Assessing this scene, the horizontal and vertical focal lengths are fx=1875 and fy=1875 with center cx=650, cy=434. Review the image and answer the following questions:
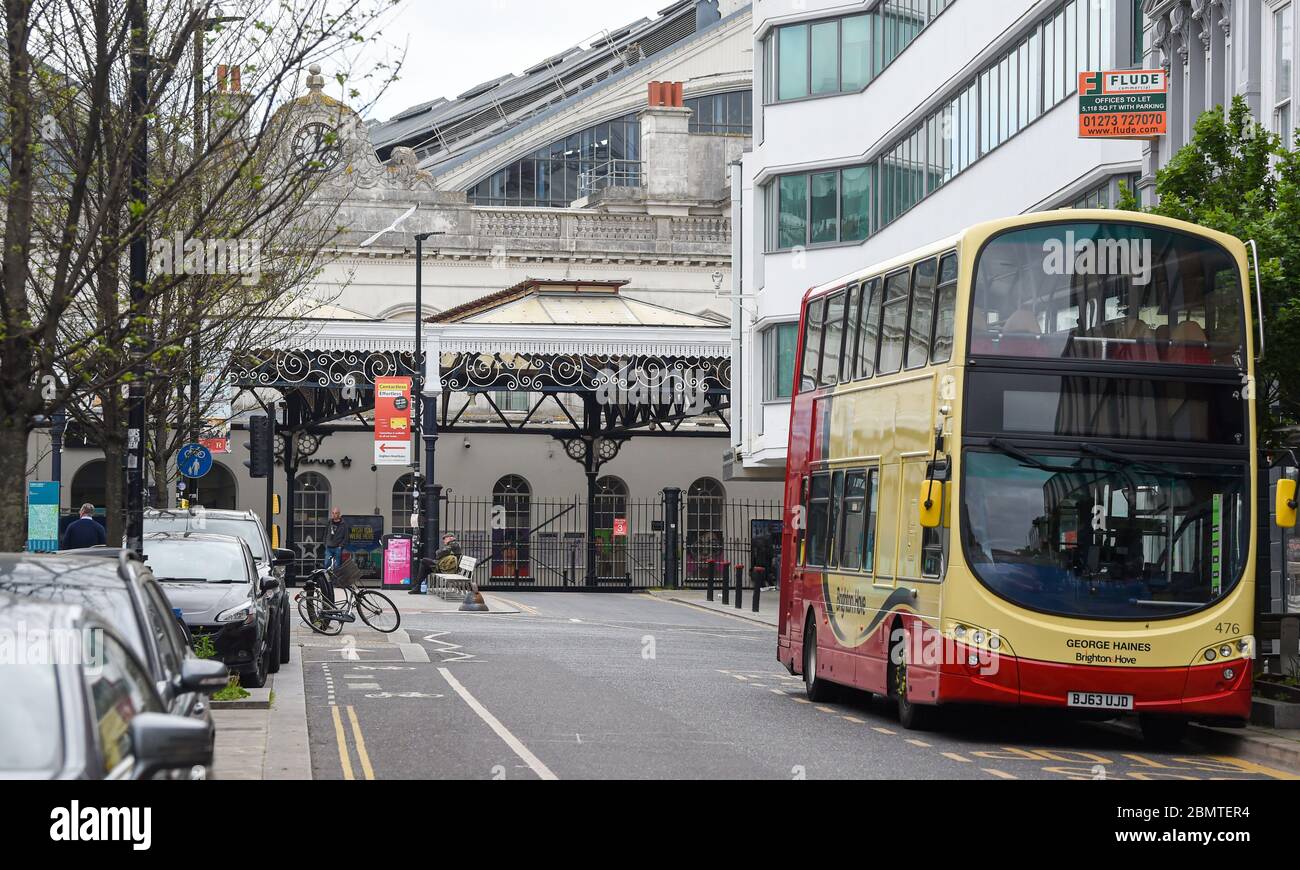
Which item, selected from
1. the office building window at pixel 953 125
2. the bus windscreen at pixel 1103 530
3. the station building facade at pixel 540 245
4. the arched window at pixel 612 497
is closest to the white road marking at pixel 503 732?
the bus windscreen at pixel 1103 530

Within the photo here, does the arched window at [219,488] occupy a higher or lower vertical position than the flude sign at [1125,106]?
lower

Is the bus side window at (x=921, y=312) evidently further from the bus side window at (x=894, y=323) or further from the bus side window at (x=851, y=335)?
the bus side window at (x=851, y=335)

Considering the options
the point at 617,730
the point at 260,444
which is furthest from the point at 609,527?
the point at 617,730

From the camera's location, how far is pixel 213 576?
65.1ft

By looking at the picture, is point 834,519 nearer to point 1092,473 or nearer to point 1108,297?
point 1092,473

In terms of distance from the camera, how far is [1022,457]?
15516mm

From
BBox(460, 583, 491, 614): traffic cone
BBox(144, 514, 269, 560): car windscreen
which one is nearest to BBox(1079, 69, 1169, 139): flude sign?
BBox(144, 514, 269, 560): car windscreen

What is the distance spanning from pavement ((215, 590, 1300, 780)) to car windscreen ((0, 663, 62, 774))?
17.3ft

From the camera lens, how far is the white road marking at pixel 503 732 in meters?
12.6

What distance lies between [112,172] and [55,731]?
9968 mm

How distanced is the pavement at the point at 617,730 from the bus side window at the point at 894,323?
338 centimetres

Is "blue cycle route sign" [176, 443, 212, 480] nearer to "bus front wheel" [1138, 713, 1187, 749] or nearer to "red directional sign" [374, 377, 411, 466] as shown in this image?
"red directional sign" [374, 377, 411, 466]

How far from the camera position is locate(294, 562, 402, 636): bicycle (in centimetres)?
2855

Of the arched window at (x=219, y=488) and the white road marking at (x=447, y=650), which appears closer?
the white road marking at (x=447, y=650)
